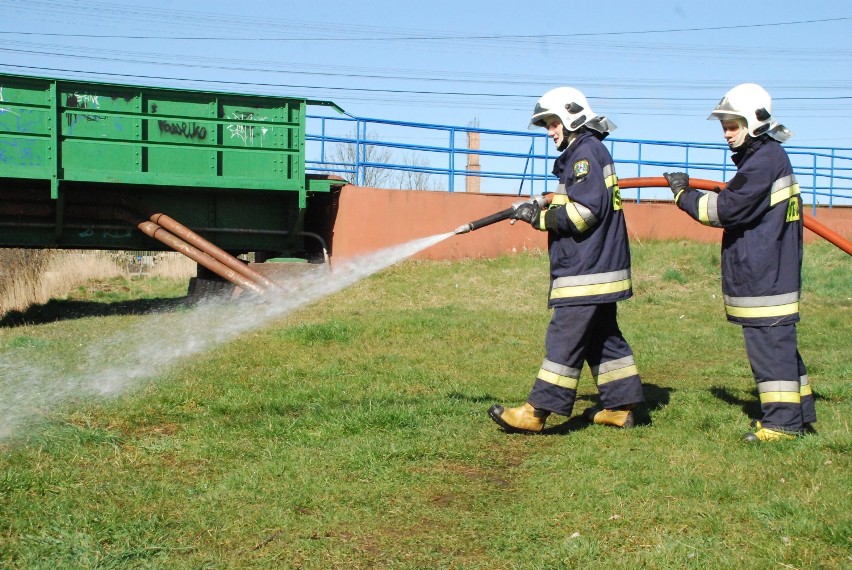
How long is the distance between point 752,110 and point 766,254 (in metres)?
0.86

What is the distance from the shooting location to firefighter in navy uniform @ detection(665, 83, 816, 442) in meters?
5.18

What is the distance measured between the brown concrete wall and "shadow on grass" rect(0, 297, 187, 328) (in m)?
3.04

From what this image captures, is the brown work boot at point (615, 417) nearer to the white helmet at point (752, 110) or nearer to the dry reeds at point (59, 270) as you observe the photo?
the white helmet at point (752, 110)

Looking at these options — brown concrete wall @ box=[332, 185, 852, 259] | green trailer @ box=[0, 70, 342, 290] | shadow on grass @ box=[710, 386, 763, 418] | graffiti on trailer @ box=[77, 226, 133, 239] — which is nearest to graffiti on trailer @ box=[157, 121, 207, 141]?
green trailer @ box=[0, 70, 342, 290]

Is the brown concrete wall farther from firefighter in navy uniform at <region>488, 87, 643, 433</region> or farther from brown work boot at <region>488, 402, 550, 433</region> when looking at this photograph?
brown work boot at <region>488, 402, 550, 433</region>

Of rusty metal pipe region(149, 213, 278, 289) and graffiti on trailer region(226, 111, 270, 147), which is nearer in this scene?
rusty metal pipe region(149, 213, 278, 289)

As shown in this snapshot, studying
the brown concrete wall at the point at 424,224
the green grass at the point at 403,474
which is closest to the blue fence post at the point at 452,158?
the brown concrete wall at the point at 424,224

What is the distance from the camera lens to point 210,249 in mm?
13070

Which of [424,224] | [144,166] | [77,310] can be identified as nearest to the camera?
[144,166]

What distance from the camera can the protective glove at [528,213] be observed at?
18.6 ft

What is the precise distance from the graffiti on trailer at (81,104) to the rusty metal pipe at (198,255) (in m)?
1.68

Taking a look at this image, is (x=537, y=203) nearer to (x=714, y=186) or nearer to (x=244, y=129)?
(x=714, y=186)

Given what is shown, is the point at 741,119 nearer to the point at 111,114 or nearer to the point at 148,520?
the point at 148,520

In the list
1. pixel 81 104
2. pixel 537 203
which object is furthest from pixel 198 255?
pixel 537 203
